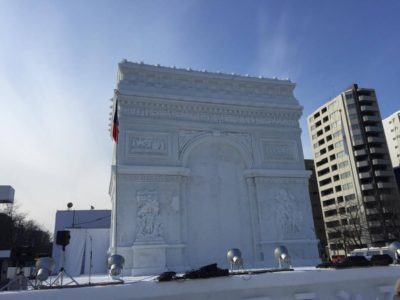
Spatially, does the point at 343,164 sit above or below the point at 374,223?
above

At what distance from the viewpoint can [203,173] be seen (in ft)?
67.9

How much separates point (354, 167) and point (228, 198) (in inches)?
1782

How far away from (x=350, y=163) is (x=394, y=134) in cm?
1518

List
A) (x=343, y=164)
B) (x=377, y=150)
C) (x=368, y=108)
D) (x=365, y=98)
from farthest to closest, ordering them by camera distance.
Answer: (x=343, y=164), (x=365, y=98), (x=368, y=108), (x=377, y=150)

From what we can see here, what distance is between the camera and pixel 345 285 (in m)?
→ 10.0

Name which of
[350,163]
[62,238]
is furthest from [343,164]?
[62,238]

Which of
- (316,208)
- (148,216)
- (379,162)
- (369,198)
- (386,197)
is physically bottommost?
(148,216)

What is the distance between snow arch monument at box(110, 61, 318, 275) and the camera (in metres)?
18.3

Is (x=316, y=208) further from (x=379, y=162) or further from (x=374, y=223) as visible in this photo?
(x=374, y=223)

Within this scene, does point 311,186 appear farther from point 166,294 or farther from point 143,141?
point 166,294

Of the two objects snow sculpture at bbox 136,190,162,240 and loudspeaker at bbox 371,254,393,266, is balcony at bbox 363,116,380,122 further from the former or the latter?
loudspeaker at bbox 371,254,393,266

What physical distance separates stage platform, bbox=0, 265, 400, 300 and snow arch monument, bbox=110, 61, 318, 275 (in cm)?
891

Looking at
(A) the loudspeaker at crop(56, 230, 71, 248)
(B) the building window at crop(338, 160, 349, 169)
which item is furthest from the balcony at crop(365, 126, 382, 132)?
(A) the loudspeaker at crop(56, 230, 71, 248)

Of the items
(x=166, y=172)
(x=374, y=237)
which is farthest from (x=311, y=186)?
(x=166, y=172)
